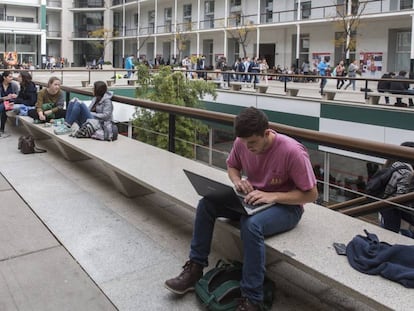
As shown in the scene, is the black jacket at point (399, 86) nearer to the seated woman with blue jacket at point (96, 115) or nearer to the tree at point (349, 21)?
the seated woman with blue jacket at point (96, 115)

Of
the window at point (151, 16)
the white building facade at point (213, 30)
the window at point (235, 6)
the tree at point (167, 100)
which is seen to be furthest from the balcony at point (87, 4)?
the tree at point (167, 100)

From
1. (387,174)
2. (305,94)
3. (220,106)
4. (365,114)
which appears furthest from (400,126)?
(387,174)

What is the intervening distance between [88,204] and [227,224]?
2350 mm

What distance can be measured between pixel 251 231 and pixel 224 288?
1.27 feet

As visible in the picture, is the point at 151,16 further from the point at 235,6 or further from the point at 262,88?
the point at 262,88

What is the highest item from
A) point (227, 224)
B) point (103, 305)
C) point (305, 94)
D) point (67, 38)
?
point (67, 38)

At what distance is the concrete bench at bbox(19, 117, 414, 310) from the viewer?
2.46 m

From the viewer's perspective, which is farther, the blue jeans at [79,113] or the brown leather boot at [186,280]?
the blue jeans at [79,113]

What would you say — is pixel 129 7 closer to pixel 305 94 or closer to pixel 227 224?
pixel 305 94

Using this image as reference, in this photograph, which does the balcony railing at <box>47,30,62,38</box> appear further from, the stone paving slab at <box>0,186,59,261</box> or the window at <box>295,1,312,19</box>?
the stone paving slab at <box>0,186,59,261</box>

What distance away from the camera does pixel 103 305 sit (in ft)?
10.4

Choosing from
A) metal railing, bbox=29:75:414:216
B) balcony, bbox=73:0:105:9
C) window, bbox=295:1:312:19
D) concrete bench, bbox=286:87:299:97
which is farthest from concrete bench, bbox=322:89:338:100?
balcony, bbox=73:0:105:9

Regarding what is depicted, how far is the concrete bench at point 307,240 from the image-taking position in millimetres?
2463

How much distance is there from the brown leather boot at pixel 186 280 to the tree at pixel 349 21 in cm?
2918
